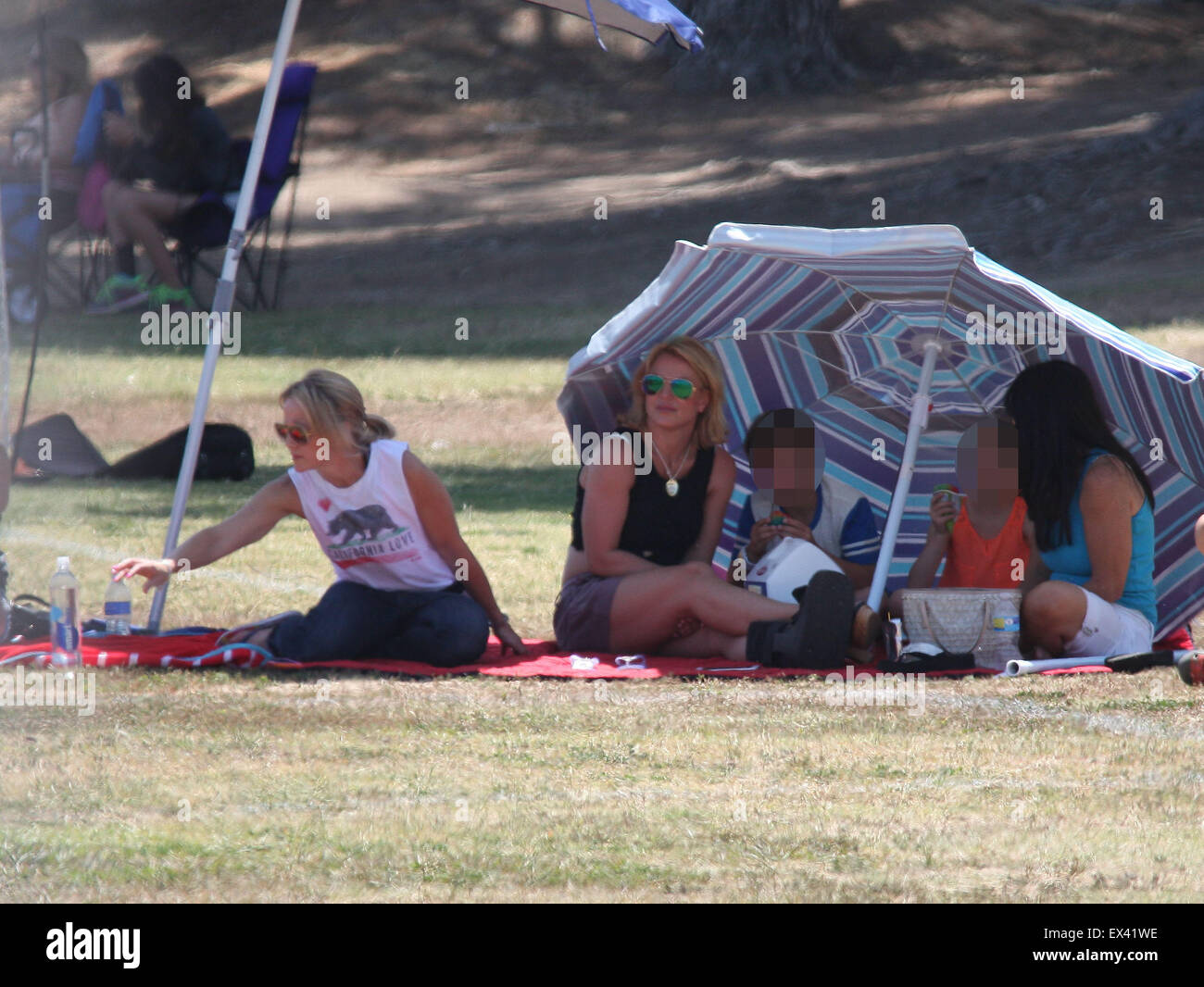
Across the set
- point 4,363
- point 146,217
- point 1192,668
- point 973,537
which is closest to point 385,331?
point 146,217

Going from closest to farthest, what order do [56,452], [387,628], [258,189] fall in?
[387,628], [56,452], [258,189]

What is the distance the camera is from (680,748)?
5.43 metres

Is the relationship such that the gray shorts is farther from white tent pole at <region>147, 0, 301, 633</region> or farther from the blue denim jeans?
white tent pole at <region>147, 0, 301, 633</region>

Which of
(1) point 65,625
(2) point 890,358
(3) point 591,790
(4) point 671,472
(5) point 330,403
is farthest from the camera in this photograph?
(2) point 890,358

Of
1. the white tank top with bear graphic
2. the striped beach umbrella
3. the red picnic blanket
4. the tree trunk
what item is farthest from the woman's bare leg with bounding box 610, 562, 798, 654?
the tree trunk

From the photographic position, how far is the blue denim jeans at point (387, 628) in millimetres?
6559

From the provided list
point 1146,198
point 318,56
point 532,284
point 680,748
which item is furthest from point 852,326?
point 318,56

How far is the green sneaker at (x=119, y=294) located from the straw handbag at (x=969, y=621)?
11.3m

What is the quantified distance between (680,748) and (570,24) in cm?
3037

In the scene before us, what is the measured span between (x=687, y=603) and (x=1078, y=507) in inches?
57.2

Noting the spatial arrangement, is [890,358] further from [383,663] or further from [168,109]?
[168,109]

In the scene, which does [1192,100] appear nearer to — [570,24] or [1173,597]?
[570,24]

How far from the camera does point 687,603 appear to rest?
6.67m

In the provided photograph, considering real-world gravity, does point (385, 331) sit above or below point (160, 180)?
below
